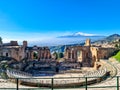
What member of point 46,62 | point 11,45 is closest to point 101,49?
point 46,62

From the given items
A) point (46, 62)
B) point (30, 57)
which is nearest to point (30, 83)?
point (46, 62)

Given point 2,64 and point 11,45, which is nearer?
point 2,64

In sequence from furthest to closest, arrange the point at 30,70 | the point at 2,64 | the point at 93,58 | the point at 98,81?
the point at 93,58, the point at 30,70, the point at 2,64, the point at 98,81

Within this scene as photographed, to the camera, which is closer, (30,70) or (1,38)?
(30,70)

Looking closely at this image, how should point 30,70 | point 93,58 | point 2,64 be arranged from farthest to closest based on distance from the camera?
1. point 93,58
2. point 30,70
3. point 2,64

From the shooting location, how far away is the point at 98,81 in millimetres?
32250

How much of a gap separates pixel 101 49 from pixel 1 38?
101ft

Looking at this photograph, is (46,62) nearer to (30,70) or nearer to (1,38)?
(30,70)

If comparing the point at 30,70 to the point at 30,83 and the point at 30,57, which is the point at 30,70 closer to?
the point at 30,57

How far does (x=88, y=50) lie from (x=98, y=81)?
2918 centimetres

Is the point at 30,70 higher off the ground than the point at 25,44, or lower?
lower

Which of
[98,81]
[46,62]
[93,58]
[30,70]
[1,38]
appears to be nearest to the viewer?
[98,81]

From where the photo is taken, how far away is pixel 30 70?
50.3 meters

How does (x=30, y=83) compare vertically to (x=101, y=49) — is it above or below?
below
